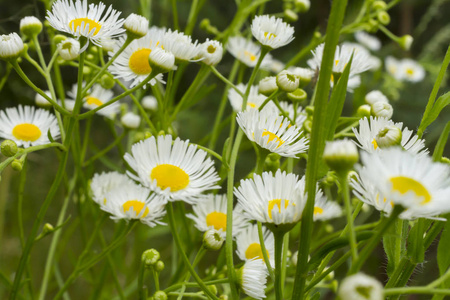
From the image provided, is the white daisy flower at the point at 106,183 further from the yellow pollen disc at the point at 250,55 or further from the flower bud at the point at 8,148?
the yellow pollen disc at the point at 250,55

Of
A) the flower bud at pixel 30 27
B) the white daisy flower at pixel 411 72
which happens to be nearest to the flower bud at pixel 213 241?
the flower bud at pixel 30 27

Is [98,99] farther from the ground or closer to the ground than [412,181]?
farther from the ground

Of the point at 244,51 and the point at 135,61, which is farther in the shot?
the point at 244,51

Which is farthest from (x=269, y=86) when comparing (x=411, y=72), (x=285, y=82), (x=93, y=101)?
(x=411, y=72)

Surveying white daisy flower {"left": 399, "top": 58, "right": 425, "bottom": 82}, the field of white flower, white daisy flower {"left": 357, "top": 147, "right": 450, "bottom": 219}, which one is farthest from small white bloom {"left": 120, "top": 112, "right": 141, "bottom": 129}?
white daisy flower {"left": 399, "top": 58, "right": 425, "bottom": 82}

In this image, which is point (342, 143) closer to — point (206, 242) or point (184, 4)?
point (206, 242)

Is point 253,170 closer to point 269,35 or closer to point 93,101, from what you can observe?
point 269,35

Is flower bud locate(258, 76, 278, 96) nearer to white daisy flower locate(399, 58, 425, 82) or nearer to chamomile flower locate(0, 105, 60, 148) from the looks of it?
chamomile flower locate(0, 105, 60, 148)

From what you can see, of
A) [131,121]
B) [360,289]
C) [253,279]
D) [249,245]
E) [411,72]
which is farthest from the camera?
[411,72]
